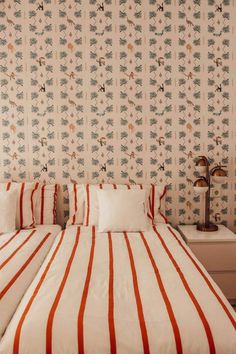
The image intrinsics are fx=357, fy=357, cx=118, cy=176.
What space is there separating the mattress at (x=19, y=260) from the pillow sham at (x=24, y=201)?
0.09 meters

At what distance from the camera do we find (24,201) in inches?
109

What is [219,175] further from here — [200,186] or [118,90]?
[118,90]

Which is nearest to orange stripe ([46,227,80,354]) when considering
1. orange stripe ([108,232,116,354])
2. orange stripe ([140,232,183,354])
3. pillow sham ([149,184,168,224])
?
orange stripe ([108,232,116,354])

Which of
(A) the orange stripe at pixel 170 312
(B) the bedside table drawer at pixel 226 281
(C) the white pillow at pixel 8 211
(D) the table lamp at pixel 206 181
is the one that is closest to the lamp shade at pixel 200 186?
(D) the table lamp at pixel 206 181

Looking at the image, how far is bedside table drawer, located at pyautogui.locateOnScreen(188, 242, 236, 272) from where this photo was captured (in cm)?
268

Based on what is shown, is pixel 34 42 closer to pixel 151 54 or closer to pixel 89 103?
pixel 89 103

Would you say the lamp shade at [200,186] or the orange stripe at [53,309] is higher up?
the lamp shade at [200,186]

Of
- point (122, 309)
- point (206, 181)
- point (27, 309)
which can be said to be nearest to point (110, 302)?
point (122, 309)

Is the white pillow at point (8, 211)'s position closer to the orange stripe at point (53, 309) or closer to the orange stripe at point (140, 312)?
the orange stripe at point (53, 309)

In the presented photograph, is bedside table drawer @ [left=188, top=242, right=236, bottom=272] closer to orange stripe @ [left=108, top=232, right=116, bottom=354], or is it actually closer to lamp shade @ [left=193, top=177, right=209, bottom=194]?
lamp shade @ [left=193, top=177, right=209, bottom=194]

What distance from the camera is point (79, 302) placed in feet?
4.80

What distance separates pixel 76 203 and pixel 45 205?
0.83 ft

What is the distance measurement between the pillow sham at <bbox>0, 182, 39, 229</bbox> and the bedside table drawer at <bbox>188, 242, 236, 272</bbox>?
49.5 inches

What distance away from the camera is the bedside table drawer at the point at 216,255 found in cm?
268
